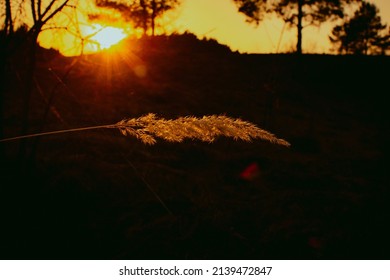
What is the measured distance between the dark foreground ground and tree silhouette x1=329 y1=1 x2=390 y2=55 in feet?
66.4

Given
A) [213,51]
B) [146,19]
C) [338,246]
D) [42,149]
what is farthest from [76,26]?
[146,19]

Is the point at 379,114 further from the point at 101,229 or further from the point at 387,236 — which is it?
the point at 101,229

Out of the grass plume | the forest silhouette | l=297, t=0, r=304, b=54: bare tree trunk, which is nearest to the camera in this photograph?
the grass plume

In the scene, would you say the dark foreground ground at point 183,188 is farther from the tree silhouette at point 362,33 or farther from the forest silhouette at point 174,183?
the tree silhouette at point 362,33

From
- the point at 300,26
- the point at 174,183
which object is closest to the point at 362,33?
the point at 300,26

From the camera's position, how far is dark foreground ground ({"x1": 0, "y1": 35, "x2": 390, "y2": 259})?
3.72 meters

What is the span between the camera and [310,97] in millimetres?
15766

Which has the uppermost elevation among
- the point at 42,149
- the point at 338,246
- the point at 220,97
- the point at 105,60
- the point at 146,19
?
the point at 146,19

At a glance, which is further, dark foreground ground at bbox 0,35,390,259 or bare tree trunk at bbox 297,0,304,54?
bare tree trunk at bbox 297,0,304,54

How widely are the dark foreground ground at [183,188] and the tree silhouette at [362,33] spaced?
2025cm

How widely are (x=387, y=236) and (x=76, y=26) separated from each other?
4.25 meters

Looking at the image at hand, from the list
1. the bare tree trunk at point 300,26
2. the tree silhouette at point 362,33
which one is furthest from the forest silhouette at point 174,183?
the tree silhouette at point 362,33

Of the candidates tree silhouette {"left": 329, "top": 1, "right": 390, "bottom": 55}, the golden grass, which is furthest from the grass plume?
tree silhouette {"left": 329, "top": 1, "right": 390, "bottom": 55}

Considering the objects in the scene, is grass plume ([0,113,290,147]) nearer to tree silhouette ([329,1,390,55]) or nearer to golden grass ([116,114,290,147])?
golden grass ([116,114,290,147])
